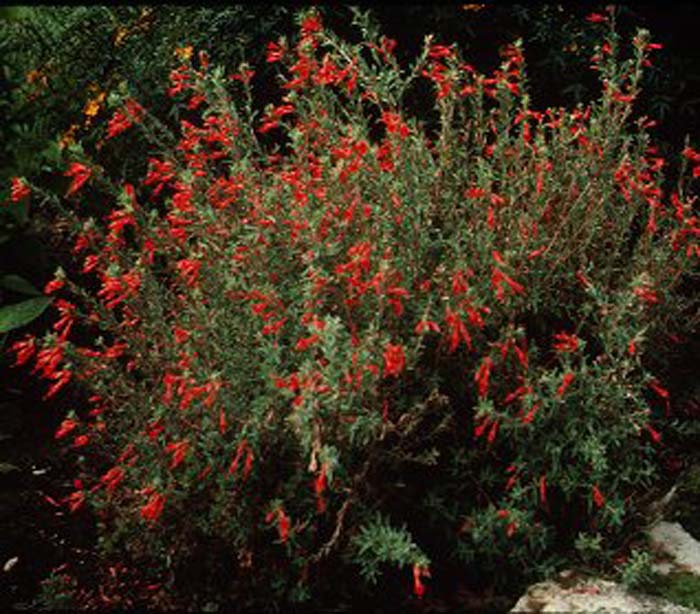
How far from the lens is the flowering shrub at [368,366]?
2.68 metres

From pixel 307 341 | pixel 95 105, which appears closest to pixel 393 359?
pixel 307 341

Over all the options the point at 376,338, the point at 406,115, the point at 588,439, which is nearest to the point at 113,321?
the point at 376,338

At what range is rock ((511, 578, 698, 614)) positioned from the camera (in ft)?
8.65

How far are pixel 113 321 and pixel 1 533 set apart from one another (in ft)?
3.29

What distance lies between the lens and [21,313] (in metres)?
4.13

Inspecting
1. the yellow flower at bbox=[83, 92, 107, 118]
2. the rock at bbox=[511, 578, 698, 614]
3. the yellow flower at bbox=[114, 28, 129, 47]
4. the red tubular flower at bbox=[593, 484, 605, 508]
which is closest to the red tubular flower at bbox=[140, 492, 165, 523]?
the rock at bbox=[511, 578, 698, 614]

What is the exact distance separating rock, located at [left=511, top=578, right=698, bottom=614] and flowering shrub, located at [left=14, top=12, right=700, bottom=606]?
0.44 ft

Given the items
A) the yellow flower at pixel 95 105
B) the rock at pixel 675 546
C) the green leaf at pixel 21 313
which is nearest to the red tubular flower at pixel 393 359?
the rock at pixel 675 546

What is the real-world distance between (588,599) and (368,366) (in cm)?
91

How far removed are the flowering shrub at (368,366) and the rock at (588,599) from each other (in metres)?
0.13

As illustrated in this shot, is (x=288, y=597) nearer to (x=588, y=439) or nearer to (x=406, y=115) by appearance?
(x=588, y=439)

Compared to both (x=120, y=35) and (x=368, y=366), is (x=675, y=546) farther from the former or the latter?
(x=120, y=35)

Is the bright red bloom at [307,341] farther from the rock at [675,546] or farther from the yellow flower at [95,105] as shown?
the yellow flower at [95,105]

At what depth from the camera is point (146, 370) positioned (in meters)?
3.13
